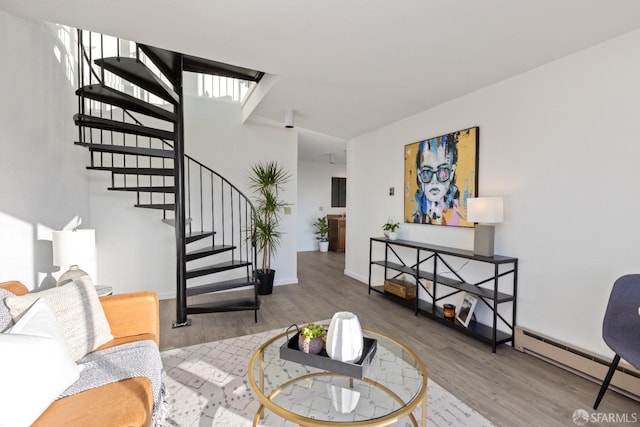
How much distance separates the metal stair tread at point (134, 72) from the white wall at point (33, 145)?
427 mm

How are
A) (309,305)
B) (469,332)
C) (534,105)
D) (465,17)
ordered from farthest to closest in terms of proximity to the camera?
(309,305)
(469,332)
(534,105)
(465,17)

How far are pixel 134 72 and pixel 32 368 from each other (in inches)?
95.0

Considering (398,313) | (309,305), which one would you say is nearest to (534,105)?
(398,313)

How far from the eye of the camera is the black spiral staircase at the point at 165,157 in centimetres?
263

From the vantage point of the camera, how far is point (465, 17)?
5.97ft

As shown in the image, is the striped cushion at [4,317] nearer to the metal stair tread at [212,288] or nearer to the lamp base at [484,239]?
the metal stair tread at [212,288]

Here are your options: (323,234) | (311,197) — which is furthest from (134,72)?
(323,234)

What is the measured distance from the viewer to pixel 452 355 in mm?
2426

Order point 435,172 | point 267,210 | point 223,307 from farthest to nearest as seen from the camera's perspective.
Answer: point 267,210
point 435,172
point 223,307

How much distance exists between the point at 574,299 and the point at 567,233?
50cm

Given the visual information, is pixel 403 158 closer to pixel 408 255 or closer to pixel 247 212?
pixel 408 255

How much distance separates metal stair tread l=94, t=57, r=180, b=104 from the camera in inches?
97.8

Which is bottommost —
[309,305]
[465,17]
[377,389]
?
[309,305]

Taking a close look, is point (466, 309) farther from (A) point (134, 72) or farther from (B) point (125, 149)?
(A) point (134, 72)
